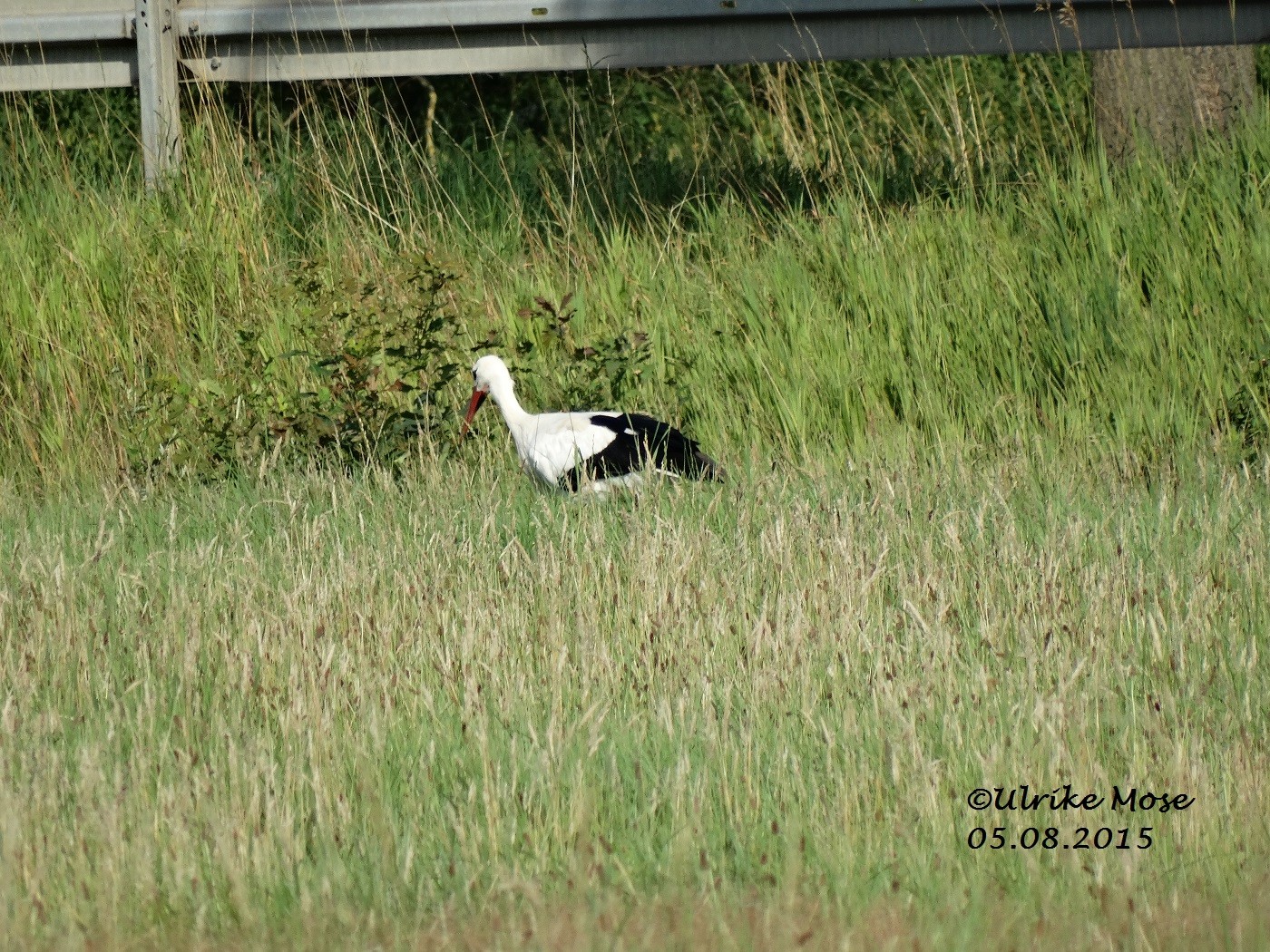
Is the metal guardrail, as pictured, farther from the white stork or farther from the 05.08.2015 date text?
the 05.08.2015 date text

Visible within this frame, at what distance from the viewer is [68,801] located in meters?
2.88

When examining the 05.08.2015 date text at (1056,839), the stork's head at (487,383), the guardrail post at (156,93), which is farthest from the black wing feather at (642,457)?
the guardrail post at (156,93)

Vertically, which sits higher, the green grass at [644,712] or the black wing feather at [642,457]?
the black wing feather at [642,457]

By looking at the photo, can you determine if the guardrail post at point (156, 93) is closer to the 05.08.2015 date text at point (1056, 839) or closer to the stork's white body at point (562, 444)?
the stork's white body at point (562, 444)

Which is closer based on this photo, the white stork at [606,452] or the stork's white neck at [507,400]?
the white stork at [606,452]

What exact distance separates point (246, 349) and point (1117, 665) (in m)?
4.06

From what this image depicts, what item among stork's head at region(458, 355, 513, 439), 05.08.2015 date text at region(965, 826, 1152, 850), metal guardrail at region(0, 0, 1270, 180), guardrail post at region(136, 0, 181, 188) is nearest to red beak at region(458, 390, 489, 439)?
stork's head at region(458, 355, 513, 439)

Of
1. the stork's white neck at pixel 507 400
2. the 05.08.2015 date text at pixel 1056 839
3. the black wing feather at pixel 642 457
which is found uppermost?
the stork's white neck at pixel 507 400

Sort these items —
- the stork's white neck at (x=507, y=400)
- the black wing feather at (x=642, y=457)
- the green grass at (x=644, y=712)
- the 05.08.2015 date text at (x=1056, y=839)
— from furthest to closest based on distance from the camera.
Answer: the stork's white neck at (x=507, y=400)
the black wing feather at (x=642, y=457)
the 05.08.2015 date text at (x=1056, y=839)
the green grass at (x=644, y=712)

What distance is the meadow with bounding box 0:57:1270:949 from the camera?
99.5 inches

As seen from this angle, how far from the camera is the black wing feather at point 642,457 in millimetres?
5289

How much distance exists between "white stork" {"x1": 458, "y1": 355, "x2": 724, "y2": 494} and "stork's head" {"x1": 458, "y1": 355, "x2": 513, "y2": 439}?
0.39m

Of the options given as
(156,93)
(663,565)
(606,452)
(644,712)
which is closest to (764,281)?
(606,452)

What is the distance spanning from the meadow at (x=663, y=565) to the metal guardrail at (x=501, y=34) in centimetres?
45
